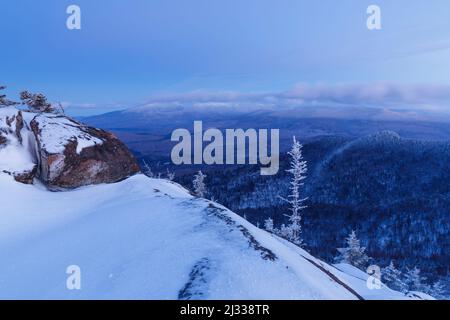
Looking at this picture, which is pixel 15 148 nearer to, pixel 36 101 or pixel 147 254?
pixel 36 101

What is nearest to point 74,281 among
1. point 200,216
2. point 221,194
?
point 200,216

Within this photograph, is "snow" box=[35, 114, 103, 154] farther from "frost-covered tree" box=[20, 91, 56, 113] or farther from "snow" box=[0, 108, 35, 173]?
"frost-covered tree" box=[20, 91, 56, 113]

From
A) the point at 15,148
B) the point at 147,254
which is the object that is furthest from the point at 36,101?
the point at 147,254

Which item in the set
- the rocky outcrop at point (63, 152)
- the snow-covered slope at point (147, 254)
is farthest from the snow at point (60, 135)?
the snow-covered slope at point (147, 254)

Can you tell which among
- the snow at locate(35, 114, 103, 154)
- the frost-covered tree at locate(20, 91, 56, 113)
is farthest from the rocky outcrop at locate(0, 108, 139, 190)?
the frost-covered tree at locate(20, 91, 56, 113)

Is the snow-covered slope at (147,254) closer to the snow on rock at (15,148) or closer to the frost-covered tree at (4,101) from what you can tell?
the snow on rock at (15,148)
